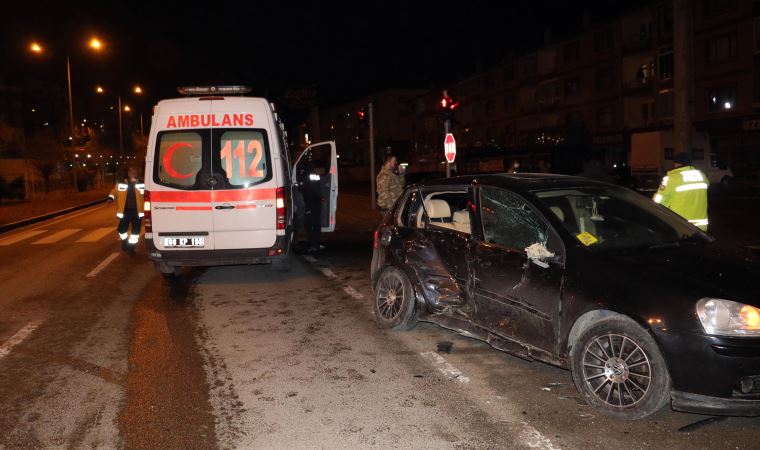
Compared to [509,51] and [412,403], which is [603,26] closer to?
[509,51]

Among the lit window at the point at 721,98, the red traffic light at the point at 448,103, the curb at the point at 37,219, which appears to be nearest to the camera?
the red traffic light at the point at 448,103

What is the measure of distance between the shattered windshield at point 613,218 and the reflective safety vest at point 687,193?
6.08ft

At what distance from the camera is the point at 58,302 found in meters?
8.26

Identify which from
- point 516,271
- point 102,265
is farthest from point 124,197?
point 516,271

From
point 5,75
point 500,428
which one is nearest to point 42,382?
point 500,428

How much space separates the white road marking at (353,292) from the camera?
8.25 meters

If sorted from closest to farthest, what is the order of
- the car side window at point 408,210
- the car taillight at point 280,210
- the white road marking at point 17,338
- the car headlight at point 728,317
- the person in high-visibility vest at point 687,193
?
the car headlight at point 728,317, the white road marking at point 17,338, the car side window at point 408,210, the person in high-visibility vest at point 687,193, the car taillight at point 280,210

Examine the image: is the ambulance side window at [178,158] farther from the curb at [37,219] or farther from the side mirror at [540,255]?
the curb at [37,219]

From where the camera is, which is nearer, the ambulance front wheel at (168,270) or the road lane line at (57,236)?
the ambulance front wheel at (168,270)

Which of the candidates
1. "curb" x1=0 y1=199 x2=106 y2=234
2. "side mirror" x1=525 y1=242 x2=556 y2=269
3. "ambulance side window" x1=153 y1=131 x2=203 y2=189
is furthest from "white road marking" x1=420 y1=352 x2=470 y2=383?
"curb" x1=0 y1=199 x2=106 y2=234

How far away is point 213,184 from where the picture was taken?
28.8 ft

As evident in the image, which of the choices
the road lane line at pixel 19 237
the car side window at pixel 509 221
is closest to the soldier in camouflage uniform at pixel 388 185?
the car side window at pixel 509 221

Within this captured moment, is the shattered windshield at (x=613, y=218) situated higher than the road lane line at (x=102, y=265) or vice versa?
the shattered windshield at (x=613, y=218)

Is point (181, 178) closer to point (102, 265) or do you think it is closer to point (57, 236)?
point (102, 265)
